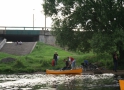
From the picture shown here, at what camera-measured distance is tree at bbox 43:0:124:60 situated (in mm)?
36625

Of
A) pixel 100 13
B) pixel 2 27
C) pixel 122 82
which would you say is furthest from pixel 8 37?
pixel 122 82

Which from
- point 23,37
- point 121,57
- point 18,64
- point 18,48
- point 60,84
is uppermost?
point 23,37

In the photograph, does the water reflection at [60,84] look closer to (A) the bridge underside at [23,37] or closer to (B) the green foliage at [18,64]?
(B) the green foliage at [18,64]

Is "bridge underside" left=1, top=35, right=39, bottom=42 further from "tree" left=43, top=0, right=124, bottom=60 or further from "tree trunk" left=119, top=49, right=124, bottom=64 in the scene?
"tree trunk" left=119, top=49, right=124, bottom=64

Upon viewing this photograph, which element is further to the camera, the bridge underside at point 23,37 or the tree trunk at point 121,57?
the bridge underside at point 23,37

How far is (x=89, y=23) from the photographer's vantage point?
40031 mm

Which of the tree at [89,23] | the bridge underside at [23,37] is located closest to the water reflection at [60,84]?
the tree at [89,23]

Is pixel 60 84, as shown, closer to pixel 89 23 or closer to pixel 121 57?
pixel 89 23

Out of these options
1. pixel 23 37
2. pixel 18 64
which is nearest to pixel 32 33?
pixel 23 37

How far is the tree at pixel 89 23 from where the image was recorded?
120ft

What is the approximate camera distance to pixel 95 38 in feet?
121

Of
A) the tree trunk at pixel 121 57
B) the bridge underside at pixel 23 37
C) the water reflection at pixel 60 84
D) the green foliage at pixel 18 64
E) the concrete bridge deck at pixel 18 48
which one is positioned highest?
the bridge underside at pixel 23 37

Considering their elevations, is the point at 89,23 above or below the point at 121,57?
above

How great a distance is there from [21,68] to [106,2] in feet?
47.5
